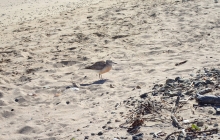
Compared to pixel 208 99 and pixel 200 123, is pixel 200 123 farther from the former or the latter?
pixel 208 99

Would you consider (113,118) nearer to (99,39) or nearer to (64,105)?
(64,105)

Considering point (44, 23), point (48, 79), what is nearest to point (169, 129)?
point (48, 79)

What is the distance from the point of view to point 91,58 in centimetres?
841

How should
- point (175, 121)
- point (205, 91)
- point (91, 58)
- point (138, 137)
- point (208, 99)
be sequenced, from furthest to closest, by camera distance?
point (91, 58) → point (205, 91) → point (208, 99) → point (175, 121) → point (138, 137)

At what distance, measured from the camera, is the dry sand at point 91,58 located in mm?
5598

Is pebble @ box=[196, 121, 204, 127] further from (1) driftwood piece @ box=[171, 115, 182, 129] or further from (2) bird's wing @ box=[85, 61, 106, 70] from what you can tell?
(2) bird's wing @ box=[85, 61, 106, 70]

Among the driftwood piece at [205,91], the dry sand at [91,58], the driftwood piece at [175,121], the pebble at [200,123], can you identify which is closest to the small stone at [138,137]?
the dry sand at [91,58]

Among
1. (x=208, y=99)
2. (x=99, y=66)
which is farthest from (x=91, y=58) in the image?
(x=208, y=99)

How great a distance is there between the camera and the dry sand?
5598mm

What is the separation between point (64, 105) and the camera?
6.22 meters

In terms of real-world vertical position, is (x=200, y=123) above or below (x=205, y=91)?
below

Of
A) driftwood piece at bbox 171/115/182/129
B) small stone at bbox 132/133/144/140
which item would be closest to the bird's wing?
driftwood piece at bbox 171/115/182/129

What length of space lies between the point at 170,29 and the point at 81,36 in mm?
2246

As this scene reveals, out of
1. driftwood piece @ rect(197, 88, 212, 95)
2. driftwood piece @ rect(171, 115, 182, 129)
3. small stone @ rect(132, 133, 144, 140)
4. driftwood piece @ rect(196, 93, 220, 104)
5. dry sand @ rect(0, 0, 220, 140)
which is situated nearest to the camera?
small stone @ rect(132, 133, 144, 140)
